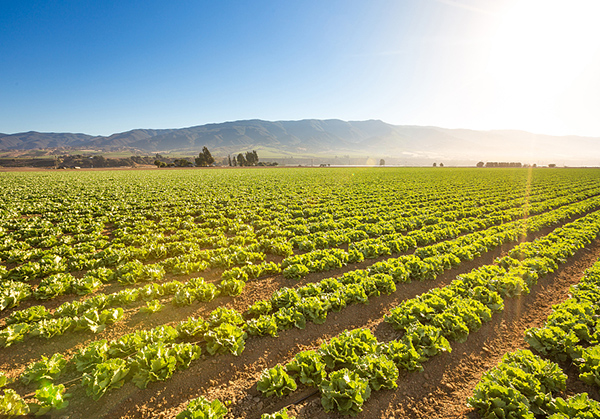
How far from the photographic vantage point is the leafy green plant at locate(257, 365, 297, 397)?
185 inches

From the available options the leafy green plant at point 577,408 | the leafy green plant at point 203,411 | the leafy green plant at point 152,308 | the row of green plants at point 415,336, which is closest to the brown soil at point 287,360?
the leafy green plant at point 152,308

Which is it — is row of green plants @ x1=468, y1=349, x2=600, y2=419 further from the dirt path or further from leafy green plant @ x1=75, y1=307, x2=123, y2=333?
leafy green plant @ x1=75, y1=307, x2=123, y2=333

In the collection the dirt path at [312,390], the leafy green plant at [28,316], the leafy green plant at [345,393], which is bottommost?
the dirt path at [312,390]

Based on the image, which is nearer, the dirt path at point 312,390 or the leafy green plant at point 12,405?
the leafy green plant at point 12,405

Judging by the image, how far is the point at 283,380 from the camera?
4805 millimetres

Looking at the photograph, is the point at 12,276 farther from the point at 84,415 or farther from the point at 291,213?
the point at 291,213

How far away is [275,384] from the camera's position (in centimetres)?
468

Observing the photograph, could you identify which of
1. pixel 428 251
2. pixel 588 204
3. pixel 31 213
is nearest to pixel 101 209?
pixel 31 213

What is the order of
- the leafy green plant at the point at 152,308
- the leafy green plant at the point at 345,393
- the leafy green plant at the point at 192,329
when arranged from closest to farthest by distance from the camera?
the leafy green plant at the point at 345,393, the leafy green plant at the point at 192,329, the leafy green plant at the point at 152,308

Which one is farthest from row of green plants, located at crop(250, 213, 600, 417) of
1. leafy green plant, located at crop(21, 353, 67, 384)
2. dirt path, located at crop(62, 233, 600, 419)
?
leafy green plant, located at crop(21, 353, 67, 384)

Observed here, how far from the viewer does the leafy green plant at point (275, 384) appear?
4695 millimetres

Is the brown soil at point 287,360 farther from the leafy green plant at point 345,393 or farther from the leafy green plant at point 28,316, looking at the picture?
the leafy green plant at point 28,316

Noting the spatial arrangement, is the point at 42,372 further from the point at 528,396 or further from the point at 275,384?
the point at 528,396

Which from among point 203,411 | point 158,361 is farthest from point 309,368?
point 158,361
